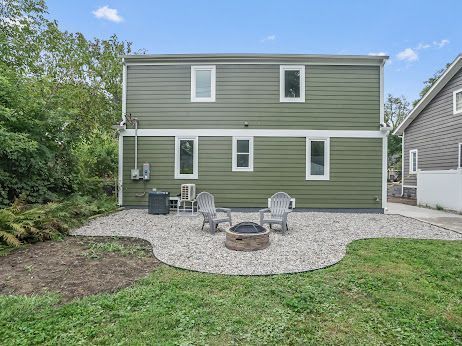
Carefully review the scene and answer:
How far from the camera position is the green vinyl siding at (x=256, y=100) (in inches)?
379

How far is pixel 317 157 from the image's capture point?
974 centimetres

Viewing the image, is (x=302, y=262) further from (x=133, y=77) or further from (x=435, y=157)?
(x=435, y=157)

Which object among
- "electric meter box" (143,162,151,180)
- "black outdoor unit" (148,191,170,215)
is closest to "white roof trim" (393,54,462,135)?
"black outdoor unit" (148,191,170,215)

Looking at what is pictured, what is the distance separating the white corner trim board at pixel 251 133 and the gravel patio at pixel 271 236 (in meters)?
2.82


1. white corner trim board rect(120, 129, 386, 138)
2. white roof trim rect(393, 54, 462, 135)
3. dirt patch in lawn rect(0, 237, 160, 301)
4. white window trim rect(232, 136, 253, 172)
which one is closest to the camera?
dirt patch in lawn rect(0, 237, 160, 301)

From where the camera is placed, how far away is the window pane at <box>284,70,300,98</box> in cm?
973

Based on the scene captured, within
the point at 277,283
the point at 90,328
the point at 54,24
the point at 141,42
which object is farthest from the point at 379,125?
the point at 141,42

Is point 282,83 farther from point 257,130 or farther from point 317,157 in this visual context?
point 317,157

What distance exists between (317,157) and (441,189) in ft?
19.0

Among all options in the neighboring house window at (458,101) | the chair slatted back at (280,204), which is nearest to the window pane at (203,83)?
the chair slatted back at (280,204)

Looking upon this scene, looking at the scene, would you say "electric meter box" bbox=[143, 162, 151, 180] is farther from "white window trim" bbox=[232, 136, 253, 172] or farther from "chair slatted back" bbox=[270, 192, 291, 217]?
"chair slatted back" bbox=[270, 192, 291, 217]

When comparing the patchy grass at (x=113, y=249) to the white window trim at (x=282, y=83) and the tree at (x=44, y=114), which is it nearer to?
the tree at (x=44, y=114)

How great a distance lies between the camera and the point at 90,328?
256cm

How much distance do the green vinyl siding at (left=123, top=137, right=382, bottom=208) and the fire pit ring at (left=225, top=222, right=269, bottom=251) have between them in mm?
4313
